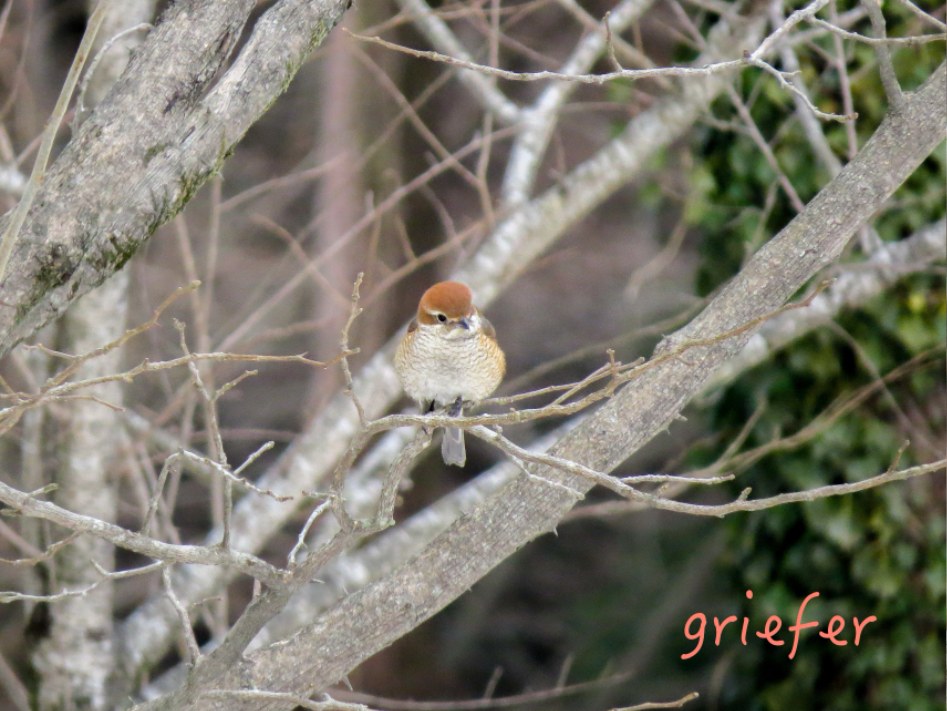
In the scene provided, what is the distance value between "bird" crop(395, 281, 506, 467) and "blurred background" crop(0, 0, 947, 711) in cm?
42

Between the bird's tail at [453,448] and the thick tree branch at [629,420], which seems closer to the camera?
the thick tree branch at [629,420]

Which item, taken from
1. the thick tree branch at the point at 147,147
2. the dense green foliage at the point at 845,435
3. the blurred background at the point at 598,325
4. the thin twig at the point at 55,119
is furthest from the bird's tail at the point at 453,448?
the thin twig at the point at 55,119

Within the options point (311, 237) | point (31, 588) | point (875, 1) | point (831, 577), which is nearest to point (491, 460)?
point (311, 237)

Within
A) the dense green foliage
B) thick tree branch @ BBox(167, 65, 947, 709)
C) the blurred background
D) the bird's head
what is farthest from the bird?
the dense green foliage

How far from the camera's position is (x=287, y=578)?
249cm

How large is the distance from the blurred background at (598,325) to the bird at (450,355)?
416mm

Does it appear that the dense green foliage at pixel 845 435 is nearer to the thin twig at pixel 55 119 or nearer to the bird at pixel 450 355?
the bird at pixel 450 355

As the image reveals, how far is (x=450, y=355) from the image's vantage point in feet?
12.0

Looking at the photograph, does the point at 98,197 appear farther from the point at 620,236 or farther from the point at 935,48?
the point at 620,236

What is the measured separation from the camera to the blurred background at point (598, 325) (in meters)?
4.60

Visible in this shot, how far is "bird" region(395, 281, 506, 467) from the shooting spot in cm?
360

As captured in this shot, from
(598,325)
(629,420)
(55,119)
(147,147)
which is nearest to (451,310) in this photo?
(629,420)

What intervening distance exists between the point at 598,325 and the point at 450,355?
532 centimetres

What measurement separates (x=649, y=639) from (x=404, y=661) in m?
1.61
